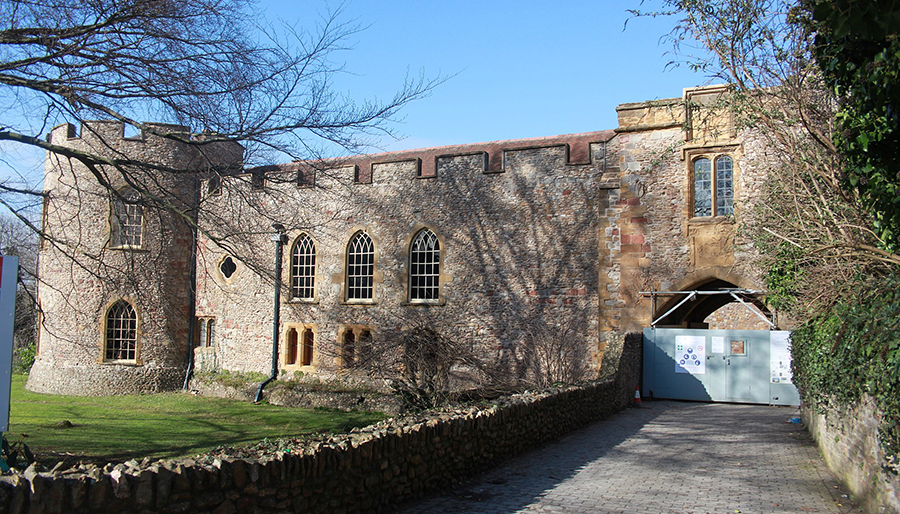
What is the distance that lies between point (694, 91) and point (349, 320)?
1056 cm

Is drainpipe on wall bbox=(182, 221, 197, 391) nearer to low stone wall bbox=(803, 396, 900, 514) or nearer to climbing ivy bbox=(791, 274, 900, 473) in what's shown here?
climbing ivy bbox=(791, 274, 900, 473)

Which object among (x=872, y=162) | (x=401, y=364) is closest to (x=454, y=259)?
Result: (x=401, y=364)

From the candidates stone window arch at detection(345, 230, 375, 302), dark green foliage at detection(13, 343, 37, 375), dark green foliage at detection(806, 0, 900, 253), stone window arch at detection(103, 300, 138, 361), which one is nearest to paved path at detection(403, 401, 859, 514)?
dark green foliage at detection(806, 0, 900, 253)

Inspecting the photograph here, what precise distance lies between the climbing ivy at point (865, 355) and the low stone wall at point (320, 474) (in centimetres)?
350

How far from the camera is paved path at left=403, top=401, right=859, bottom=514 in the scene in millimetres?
6719

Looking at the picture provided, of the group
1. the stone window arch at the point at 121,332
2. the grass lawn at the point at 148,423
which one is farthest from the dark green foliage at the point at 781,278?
the stone window arch at the point at 121,332

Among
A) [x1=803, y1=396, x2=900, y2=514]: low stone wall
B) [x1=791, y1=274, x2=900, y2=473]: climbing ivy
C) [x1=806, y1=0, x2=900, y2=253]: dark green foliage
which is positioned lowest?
[x1=803, y1=396, x2=900, y2=514]: low stone wall

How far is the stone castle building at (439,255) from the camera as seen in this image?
631 inches

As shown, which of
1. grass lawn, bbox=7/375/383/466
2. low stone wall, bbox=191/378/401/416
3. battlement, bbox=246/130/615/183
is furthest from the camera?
battlement, bbox=246/130/615/183

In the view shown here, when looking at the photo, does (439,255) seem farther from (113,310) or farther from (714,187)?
(113,310)

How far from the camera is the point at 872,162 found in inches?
255

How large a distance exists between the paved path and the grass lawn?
180 inches

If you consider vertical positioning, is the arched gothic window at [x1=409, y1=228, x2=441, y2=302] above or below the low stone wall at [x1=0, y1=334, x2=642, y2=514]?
above

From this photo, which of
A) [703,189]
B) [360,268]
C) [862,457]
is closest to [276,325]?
[360,268]
